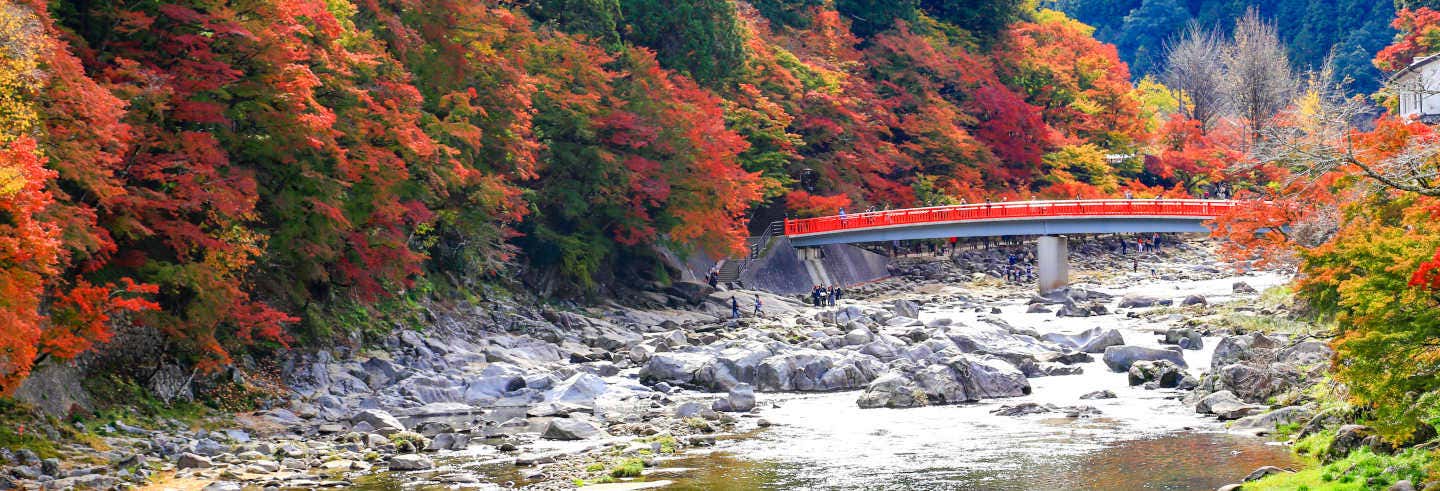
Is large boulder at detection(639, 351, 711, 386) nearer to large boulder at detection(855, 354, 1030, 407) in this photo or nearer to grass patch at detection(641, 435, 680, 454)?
large boulder at detection(855, 354, 1030, 407)

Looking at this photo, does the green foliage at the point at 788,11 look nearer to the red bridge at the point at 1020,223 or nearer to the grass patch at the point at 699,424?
the red bridge at the point at 1020,223

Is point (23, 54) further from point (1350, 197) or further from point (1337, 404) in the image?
point (1350, 197)

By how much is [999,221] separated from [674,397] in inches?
1067

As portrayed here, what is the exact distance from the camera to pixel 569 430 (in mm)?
22297

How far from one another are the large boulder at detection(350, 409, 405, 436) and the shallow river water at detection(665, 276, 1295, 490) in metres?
5.18

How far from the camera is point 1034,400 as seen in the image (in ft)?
83.5

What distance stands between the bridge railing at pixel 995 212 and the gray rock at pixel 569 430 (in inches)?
1175

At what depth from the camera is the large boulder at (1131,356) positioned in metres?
29.3

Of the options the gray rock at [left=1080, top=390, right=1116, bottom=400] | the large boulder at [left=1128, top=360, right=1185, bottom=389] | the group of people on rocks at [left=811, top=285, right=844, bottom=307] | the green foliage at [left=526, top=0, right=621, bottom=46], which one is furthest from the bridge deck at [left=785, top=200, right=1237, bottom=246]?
the gray rock at [left=1080, top=390, right=1116, bottom=400]

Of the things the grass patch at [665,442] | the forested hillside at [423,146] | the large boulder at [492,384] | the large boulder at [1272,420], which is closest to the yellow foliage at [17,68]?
the forested hillside at [423,146]

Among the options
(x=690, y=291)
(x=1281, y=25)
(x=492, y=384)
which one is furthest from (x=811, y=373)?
(x=1281, y=25)

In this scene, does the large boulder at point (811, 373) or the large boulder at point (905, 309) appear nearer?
the large boulder at point (811, 373)

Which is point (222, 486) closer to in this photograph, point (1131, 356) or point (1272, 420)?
point (1272, 420)

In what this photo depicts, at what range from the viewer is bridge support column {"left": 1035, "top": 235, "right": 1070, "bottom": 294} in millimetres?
51625
